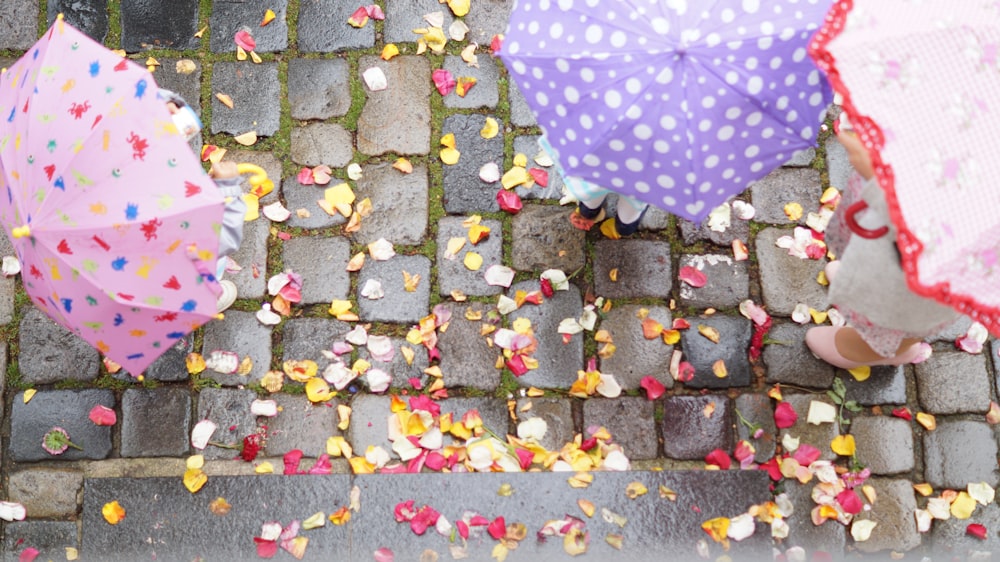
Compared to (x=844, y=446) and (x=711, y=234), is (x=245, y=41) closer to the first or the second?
(x=711, y=234)

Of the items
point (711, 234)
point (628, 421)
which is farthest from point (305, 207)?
point (711, 234)

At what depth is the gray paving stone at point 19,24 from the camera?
4320 mm

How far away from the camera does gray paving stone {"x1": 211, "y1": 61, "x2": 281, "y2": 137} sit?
4195mm

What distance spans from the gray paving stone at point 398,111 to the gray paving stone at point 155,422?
1524 millimetres

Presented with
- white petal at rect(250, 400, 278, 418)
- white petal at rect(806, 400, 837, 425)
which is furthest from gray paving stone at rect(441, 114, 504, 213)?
white petal at rect(806, 400, 837, 425)

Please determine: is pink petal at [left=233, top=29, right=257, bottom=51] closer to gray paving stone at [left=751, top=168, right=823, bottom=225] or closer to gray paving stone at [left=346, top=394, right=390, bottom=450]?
gray paving stone at [left=346, top=394, right=390, bottom=450]

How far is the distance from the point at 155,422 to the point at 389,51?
217cm

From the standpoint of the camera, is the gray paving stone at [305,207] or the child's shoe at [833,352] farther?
the gray paving stone at [305,207]

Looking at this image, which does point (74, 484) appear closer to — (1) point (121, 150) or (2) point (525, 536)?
(1) point (121, 150)

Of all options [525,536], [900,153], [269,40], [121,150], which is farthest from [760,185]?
[121,150]

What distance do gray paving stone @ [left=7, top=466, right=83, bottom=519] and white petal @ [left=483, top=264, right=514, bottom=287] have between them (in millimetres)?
2104

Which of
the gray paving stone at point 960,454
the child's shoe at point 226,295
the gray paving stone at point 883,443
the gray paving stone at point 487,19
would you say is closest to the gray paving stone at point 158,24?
the child's shoe at point 226,295

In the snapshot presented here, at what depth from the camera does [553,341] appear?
12.8 ft

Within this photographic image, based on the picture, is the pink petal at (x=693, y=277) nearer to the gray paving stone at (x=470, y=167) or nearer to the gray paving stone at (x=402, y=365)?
the gray paving stone at (x=470, y=167)
